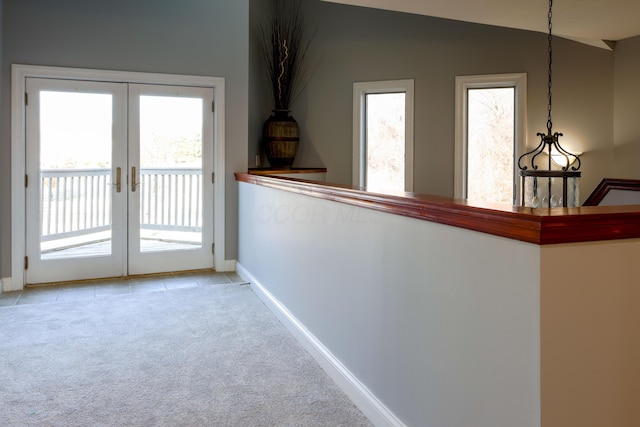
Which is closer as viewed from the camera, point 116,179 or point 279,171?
Result: point 116,179

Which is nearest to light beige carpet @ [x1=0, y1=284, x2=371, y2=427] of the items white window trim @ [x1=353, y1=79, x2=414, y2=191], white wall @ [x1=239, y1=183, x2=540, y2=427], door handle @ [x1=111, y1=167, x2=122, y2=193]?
white wall @ [x1=239, y1=183, x2=540, y2=427]

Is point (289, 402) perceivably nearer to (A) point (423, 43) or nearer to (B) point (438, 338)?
(B) point (438, 338)

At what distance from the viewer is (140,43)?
4.54m

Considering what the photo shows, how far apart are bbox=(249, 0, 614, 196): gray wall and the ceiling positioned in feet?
1.91

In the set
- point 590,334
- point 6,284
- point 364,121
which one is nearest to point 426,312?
point 590,334

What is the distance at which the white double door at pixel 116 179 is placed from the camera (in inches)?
171

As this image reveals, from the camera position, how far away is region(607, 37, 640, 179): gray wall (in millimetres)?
4543

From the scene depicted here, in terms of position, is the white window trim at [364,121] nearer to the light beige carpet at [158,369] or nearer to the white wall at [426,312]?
the light beige carpet at [158,369]

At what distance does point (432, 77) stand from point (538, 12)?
1.53 meters

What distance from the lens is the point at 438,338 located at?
1717 millimetres

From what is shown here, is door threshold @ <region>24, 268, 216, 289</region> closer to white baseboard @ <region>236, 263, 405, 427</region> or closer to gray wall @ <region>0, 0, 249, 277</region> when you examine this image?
gray wall @ <region>0, 0, 249, 277</region>

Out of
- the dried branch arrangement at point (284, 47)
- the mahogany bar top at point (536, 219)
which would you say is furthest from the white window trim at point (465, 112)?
the mahogany bar top at point (536, 219)

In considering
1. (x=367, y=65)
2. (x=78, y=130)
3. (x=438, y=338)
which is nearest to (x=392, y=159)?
(x=367, y=65)

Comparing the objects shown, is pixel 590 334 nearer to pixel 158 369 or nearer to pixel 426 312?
pixel 426 312
